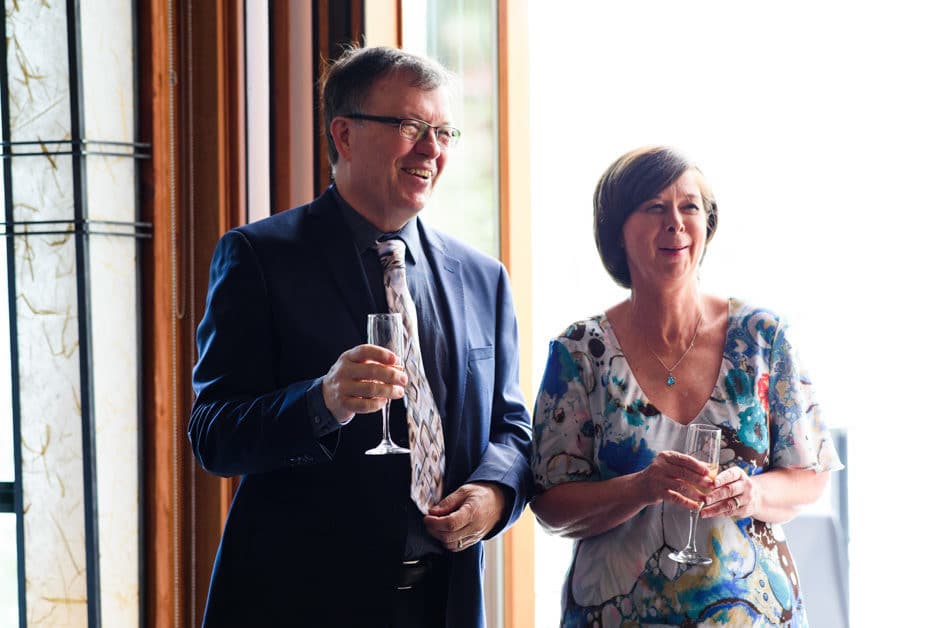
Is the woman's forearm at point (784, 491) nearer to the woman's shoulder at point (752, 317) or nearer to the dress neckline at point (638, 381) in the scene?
the dress neckline at point (638, 381)

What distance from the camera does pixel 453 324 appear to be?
191cm

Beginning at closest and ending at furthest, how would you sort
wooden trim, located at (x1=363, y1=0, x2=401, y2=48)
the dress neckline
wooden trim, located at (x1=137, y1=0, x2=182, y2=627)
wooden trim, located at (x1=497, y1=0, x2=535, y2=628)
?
the dress neckline, wooden trim, located at (x1=137, y1=0, x2=182, y2=627), wooden trim, located at (x1=363, y1=0, x2=401, y2=48), wooden trim, located at (x1=497, y1=0, x2=535, y2=628)

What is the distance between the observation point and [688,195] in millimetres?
1811

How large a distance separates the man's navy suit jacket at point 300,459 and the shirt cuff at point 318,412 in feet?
0.11

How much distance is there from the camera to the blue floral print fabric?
1688mm

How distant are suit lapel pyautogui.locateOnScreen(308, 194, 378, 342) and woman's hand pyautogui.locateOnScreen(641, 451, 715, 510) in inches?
23.6

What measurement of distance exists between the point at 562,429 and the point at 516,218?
1579 mm

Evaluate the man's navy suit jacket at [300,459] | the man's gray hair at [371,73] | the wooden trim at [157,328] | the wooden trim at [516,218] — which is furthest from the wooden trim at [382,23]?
the man's navy suit jacket at [300,459]

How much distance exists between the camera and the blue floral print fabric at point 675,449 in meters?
1.69

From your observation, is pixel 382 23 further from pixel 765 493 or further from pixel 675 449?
pixel 765 493

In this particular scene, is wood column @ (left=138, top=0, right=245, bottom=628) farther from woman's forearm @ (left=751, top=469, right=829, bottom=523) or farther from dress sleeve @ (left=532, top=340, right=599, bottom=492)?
woman's forearm @ (left=751, top=469, right=829, bottom=523)

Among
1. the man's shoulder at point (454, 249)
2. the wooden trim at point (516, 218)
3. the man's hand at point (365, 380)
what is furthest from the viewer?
Answer: the wooden trim at point (516, 218)

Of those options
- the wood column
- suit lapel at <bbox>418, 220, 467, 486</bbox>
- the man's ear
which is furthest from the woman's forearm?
the wood column

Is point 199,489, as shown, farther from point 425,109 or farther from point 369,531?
point 425,109
